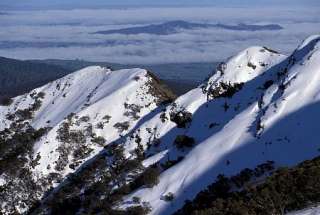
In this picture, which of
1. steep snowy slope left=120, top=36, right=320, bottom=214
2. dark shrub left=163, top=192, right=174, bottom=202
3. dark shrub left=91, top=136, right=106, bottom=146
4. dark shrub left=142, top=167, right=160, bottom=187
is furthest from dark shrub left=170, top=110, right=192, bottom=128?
A: dark shrub left=163, top=192, right=174, bottom=202

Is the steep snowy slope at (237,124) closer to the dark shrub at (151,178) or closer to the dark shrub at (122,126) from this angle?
the dark shrub at (151,178)

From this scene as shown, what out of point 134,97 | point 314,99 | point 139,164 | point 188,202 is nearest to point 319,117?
point 314,99

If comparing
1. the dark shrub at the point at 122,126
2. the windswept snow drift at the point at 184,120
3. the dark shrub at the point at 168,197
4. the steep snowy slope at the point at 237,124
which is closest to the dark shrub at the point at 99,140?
the windswept snow drift at the point at 184,120

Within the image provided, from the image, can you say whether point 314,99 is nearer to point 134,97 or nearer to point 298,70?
point 298,70

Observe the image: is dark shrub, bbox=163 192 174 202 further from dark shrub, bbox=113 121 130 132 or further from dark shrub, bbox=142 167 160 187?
dark shrub, bbox=113 121 130 132

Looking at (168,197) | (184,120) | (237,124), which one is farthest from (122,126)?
(168,197)

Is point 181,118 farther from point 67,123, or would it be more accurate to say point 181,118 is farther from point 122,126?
point 67,123
